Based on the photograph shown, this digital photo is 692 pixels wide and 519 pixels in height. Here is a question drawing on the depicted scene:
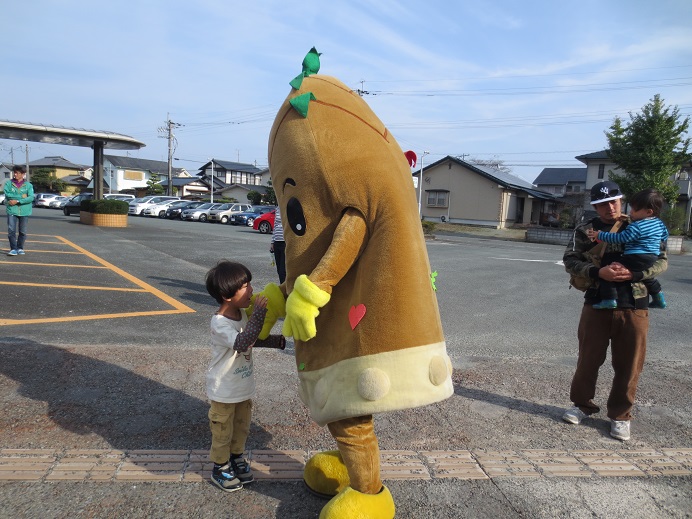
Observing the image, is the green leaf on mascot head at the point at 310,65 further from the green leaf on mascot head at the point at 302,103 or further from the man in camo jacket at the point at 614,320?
the man in camo jacket at the point at 614,320

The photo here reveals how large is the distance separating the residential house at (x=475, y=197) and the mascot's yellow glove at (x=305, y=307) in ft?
124

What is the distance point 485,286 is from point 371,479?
811 cm

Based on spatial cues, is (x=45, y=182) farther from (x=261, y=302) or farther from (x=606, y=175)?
(x=261, y=302)

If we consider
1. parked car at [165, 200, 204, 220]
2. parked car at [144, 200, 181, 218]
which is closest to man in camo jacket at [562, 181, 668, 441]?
parked car at [165, 200, 204, 220]

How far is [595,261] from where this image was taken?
12.1ft

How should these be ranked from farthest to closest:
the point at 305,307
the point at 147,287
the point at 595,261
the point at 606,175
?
the point at 606,175 < the point at 147,287 < the point at 595,261 < the point at 305,307

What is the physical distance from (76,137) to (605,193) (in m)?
20.3

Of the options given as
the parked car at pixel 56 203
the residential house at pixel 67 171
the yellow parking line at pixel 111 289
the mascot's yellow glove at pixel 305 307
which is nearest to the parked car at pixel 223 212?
the parked car at pixel 56 203

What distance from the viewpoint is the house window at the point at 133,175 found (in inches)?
2557

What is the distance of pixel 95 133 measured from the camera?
19.0m

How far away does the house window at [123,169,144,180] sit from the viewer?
64938 mm

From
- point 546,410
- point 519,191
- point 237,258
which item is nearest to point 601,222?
point 546,410

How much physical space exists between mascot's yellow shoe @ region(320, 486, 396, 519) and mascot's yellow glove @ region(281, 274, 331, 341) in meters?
0.83

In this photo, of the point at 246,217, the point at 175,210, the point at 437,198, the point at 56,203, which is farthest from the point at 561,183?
the point at 56,203
